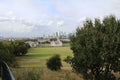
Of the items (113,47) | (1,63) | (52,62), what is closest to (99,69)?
(113,47)

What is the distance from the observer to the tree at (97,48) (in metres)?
31.1

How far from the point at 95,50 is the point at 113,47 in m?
1.86

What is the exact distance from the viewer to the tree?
31078 mm

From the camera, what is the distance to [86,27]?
3278 cm

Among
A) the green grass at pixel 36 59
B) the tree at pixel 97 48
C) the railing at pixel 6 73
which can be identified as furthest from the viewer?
the green grass at pixel 36 59

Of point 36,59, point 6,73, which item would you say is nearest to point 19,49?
point 36,59

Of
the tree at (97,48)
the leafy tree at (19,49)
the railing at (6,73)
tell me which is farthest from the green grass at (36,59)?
the railing at (6,73)

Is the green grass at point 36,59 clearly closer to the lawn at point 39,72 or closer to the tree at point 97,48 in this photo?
the lawn at point 39,72

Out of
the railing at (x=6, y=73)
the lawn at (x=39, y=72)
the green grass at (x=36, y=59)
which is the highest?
the railing at (x=6, y=73)

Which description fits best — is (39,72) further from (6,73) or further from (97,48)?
(6,73)

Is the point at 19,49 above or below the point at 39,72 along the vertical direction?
below

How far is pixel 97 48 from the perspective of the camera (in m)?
31.3

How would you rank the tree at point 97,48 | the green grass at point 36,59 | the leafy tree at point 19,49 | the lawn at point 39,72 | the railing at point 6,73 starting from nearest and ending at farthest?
1. the railing at point 6,73
2. the lawn at point 39,72
3. the tree at point 97,48
4. the green grass at point 36,59
5. the leafy tree at point 19,49

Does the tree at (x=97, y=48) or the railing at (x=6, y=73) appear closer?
the railing at (x=6, y=73)
